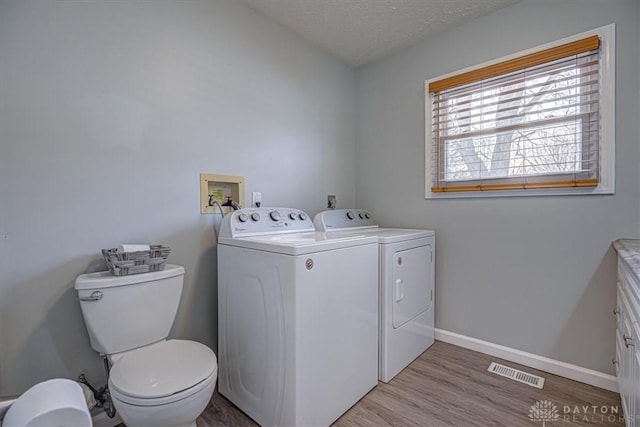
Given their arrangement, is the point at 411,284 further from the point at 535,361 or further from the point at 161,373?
the point at 161,373

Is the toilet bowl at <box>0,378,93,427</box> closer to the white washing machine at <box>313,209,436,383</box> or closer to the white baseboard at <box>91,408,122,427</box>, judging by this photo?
the white baseboard at <box>91,408,122,427</box>

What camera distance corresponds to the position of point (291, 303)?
1271 millimetres

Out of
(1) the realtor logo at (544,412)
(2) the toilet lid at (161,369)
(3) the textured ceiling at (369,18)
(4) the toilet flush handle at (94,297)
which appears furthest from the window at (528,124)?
(4) the toilet flush handle at (94,297)

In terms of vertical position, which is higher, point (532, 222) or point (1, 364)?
point (532, 222)

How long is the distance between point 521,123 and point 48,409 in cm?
255

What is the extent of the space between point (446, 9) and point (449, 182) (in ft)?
3.98

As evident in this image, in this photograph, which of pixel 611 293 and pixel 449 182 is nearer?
pixel 611 293

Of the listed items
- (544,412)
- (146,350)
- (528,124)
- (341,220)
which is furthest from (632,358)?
(146,350)

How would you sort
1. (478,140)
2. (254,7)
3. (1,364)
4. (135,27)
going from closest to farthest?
1. (1,364)
2. (135,27)
3. (254,7)
4. (478,140)

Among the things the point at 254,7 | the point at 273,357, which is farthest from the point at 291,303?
the point at 254,7

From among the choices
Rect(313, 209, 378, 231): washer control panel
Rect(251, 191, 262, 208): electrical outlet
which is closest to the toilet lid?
Rect(251, 191, 262, 208): electrical outlet

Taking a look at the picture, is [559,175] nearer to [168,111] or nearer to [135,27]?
[168,111]

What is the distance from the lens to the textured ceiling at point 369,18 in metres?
1.94

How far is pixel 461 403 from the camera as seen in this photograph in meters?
1.58
